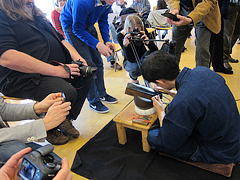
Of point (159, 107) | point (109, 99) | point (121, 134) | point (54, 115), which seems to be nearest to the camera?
point (54, 115)

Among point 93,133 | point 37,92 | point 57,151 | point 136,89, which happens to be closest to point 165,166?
point 136,89

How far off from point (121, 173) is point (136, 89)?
62cm

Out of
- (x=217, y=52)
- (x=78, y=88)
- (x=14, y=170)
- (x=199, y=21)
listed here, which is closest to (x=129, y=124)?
(x=78, y=88)

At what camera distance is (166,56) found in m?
1.19

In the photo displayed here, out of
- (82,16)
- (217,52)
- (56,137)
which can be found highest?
(82,16)

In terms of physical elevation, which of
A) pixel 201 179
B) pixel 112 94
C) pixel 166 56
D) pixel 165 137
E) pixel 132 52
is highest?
pixel 166 56

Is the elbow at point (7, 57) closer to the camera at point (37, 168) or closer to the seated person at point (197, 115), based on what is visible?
the camera at point (37, 168)

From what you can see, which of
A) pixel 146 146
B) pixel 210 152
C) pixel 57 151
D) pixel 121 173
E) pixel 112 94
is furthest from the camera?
pixel 112 94

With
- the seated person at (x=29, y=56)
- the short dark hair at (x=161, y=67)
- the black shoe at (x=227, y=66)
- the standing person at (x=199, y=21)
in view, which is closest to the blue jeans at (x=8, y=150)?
the seated person at (x=29, y=56)

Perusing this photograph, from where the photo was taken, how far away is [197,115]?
998mm

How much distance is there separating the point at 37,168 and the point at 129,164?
845 mm

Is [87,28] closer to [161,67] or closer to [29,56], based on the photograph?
[29,56]

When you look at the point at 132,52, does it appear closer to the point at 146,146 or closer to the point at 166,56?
the point at 166,56

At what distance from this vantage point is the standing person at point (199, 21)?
193 cm
